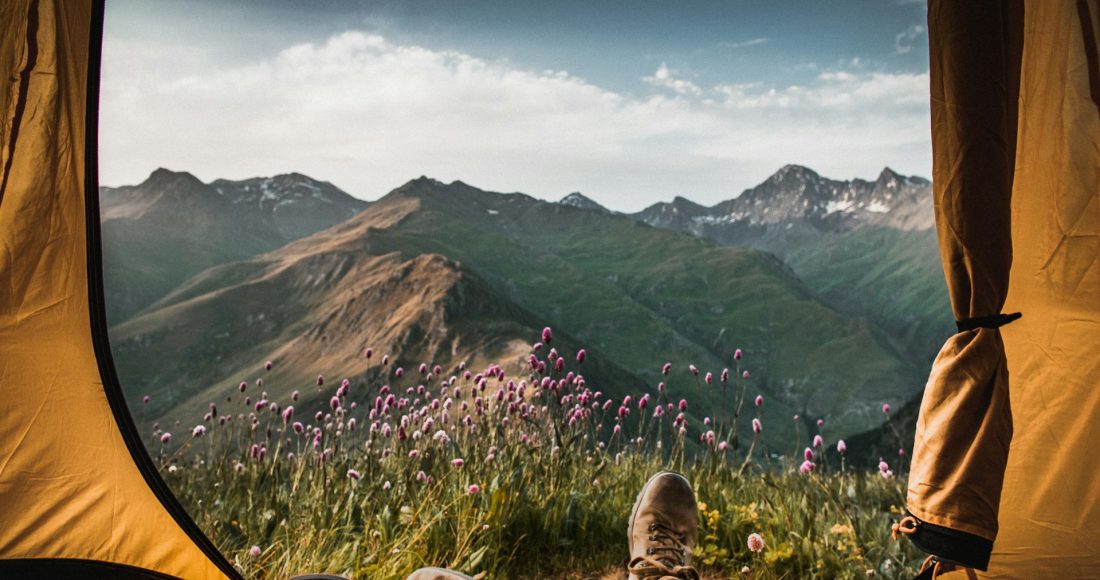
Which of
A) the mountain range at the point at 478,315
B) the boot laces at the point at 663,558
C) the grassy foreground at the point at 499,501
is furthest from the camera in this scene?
the mountain range at the point at 478,315

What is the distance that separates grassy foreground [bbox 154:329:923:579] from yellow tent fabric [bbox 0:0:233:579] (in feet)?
1.85

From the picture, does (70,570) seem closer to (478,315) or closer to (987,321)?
(987,321)

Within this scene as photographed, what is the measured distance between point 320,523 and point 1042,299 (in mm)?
2887

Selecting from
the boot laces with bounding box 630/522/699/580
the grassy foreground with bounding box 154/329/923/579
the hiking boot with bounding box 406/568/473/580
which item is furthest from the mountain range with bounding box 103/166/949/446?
the hiking boot with bounding box 406/568/473/580

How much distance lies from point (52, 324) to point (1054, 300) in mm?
3097

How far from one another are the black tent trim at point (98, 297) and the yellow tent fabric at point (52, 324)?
10 mm

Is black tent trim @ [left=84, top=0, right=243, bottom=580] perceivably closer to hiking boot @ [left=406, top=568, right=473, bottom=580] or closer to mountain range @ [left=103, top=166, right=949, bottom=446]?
hiking boot @ [left=406, top=568, right=473, bottom=580]

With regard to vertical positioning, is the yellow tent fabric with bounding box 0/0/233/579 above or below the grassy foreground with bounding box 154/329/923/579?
above

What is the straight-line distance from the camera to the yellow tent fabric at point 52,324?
1841mm

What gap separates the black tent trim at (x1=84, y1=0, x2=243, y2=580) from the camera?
1920 millimetres

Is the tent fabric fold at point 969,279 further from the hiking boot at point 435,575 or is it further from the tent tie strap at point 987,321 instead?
the hiking boot at point 435,575

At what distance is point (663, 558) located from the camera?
2445mm

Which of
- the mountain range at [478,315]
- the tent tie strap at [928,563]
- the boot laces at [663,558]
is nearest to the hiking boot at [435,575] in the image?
the boot laces at [663,558]

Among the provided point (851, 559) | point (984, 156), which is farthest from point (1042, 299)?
point (851, 559)
